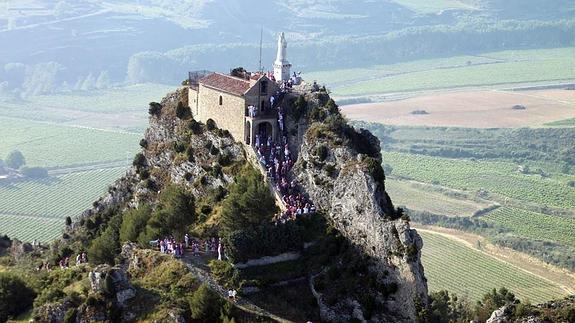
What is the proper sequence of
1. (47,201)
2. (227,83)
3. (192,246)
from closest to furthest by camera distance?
1. (192,246)
2. (227,83)
3. (47,201)

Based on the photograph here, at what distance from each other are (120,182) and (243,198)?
90.6 feet

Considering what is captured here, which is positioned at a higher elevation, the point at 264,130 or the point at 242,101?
the point at 242,101

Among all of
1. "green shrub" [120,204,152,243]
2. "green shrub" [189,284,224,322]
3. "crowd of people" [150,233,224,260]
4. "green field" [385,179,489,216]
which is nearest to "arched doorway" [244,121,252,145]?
"green shrub" [120,204,152,243]

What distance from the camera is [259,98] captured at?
66500 mm

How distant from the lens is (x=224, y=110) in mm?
69750

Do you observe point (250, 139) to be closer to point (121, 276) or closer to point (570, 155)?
point (121, 276)

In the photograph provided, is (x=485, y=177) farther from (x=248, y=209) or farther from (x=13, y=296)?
(x=13, y=296)

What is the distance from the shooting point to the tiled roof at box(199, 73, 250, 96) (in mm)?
67562

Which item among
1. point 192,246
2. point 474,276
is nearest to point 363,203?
point 192,246

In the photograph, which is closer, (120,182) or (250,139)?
(250,139)

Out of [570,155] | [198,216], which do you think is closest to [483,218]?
[570,155]

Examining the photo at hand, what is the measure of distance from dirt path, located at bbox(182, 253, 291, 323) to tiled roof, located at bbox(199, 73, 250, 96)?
18.3 metres

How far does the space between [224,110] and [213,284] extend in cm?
2295

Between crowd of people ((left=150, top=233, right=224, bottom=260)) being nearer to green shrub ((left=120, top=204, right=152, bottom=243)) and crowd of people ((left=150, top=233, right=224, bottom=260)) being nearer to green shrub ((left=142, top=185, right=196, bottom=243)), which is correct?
green shrub ((left=142, top=185, right=196, bottom=243))
